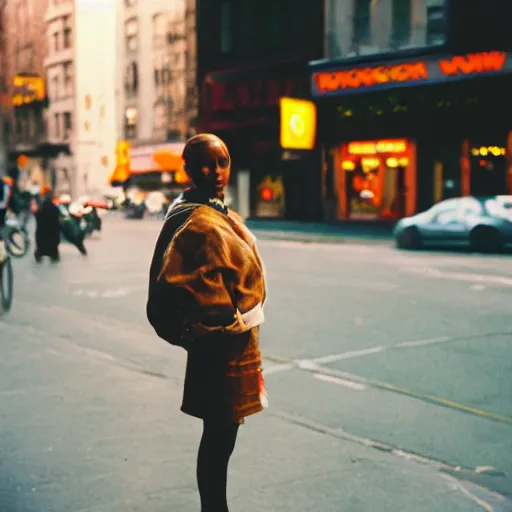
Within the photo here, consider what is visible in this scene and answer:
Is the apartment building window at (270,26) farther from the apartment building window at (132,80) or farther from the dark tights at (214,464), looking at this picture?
the dark tights at (214,464)

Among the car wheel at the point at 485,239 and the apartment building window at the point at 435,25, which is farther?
the apartment building window at the point at 435,25

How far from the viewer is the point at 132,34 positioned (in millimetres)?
54656

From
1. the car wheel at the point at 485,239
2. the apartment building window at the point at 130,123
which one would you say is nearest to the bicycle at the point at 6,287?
the car wheel at the point at 485,239

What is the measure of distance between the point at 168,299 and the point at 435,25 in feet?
97.0

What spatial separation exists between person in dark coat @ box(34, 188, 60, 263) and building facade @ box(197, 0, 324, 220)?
1758cm

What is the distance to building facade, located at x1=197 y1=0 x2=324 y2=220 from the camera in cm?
3553

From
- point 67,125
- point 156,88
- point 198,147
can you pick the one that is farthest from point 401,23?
point 67,125

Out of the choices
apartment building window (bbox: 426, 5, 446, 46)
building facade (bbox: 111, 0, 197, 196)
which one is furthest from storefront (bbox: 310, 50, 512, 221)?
building facade (bbox: 111, 0, 197, 196)

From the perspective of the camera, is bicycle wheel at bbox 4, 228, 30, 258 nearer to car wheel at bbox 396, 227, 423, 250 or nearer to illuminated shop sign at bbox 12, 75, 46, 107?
car wheel at bbox 396, 227, 423, 250

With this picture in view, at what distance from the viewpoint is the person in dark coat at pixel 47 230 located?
18.0 meters

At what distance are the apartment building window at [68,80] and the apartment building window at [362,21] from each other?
110 ft

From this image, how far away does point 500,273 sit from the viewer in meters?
15.9

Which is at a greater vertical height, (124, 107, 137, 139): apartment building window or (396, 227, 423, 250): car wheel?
(124, 107, 137, 139): apartment building window

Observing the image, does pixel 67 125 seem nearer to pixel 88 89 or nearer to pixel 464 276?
→ pixel 88 89
